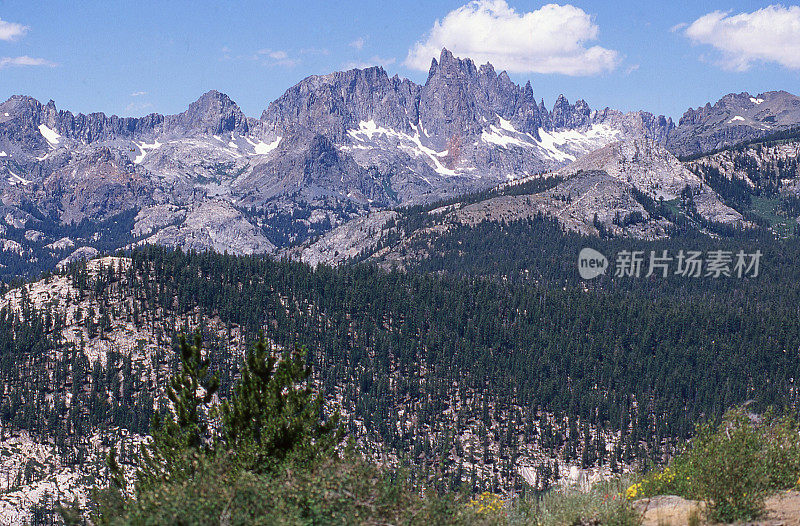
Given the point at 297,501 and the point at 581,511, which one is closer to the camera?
the point at 297,501

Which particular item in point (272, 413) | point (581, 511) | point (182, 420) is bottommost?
point (182, 420)

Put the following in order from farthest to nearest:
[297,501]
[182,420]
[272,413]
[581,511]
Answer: [182,420]
[272,413]
[581,511]
[297,501]

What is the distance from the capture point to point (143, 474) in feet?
147

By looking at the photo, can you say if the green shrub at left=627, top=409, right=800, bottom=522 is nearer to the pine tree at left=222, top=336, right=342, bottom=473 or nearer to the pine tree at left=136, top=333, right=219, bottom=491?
the pine tree at left=222, top=336, right=342, bottom=473

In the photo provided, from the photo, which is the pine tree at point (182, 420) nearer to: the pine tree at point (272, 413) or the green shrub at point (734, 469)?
the pine tree at point (272, 413)

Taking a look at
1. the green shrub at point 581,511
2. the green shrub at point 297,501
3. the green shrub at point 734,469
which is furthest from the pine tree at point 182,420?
the green shrub at point 734,469

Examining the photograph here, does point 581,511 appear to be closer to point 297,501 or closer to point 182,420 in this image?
point 297,501

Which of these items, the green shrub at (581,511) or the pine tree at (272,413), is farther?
the pine tree at (272,413)

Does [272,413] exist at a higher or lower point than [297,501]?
lower

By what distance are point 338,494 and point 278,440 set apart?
13.6 m

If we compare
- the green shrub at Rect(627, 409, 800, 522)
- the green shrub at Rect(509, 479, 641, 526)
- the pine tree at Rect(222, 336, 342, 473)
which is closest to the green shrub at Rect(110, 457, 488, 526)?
the green shrub at Rect(509, 479, 641, 526)

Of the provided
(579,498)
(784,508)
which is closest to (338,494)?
(579,498)

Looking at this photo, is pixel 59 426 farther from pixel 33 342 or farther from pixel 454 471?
pixel 454 471

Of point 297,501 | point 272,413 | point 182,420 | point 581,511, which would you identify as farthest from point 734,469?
point 182,420
